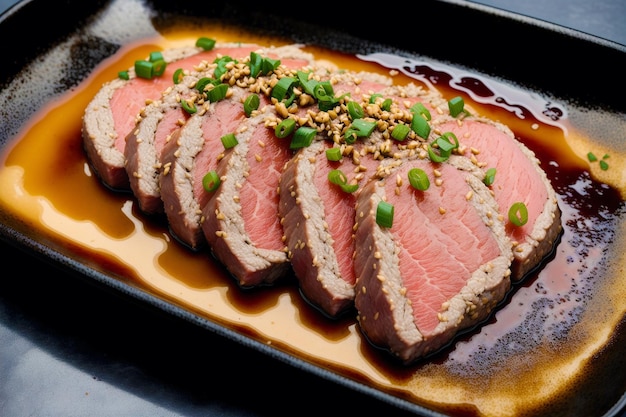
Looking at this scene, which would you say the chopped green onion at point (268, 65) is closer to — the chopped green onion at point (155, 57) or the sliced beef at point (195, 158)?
the sliced beef at point (195, 158)

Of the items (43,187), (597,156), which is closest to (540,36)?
(597,156)

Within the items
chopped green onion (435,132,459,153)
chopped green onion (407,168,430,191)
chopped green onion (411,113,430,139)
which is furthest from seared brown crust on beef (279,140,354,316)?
chopped green onion (435,132,459,153)

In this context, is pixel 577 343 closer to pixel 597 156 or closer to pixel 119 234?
pixel 597 156

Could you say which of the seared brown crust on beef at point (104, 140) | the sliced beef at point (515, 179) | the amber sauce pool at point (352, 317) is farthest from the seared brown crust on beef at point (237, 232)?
the sliced beef at point (515, 179)

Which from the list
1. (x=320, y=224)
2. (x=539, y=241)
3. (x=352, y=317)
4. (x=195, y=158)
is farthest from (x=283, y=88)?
(x=539, y=241)

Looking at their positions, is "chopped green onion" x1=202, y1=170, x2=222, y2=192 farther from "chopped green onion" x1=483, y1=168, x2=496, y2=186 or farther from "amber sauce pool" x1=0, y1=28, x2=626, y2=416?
"chopped green onion" x1=483, y1=168, x2=496, y2=186
